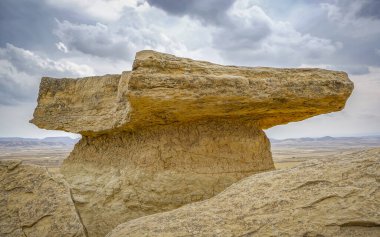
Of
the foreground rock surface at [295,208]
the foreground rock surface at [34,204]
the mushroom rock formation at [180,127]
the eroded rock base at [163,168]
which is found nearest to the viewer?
the foreground rock surface at [295,208]

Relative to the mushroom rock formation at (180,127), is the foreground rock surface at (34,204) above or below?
below

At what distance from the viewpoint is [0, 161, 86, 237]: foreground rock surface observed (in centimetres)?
428

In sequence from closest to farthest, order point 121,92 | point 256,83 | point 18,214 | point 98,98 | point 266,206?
point 266,206, point 18,214, point 256,83, point 121,92, point 98,98

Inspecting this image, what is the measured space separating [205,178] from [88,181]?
2.10 meters

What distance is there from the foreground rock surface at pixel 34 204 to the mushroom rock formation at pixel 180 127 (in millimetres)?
1106

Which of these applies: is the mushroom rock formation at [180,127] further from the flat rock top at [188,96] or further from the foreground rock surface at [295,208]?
the foreground rock surface at [295,208]

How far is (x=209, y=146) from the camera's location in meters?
5.94

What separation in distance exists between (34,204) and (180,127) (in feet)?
8.32

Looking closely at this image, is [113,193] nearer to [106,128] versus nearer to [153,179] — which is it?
[153,179]

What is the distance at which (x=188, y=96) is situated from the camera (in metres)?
5.07

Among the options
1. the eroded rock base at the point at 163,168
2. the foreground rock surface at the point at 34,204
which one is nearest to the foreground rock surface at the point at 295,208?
the foreground rock surface at the point at 34,204

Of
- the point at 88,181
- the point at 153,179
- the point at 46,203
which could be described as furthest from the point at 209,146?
the point at 46,203

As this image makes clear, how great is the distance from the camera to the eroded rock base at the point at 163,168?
18.2 feet

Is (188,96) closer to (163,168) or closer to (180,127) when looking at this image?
(180,127)
